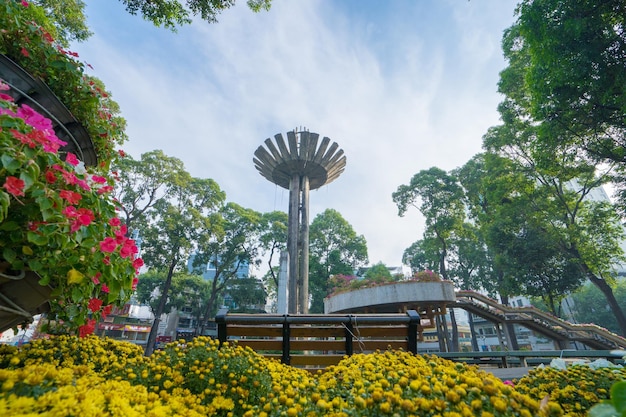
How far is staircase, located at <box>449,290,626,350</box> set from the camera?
14.2 meters

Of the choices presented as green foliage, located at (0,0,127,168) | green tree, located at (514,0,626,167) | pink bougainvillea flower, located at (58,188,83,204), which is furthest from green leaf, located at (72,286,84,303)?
green tree, located at (514,0,626,167)

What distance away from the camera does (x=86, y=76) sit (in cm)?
243

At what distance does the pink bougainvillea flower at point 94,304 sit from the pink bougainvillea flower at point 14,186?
0.92 meters

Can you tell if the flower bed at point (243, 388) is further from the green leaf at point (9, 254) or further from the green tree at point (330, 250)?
the green tree at point (330, 250)

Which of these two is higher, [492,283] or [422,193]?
[422,193]

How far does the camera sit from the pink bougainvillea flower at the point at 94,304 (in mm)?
1752

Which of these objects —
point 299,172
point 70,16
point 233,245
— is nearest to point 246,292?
point 233,245

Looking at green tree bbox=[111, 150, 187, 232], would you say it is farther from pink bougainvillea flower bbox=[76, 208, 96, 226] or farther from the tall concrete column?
pink bougainvillea flower bbox=[76, 208, 96, 226]

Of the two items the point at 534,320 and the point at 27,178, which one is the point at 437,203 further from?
the point at 27,178

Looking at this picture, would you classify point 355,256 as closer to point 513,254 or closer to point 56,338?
point 513,254

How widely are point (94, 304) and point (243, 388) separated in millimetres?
1140

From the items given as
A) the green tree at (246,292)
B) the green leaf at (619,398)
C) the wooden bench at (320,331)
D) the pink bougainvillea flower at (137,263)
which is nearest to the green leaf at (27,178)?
the pink bougainvillea flower at (137,263)

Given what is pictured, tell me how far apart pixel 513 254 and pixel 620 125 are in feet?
31.4

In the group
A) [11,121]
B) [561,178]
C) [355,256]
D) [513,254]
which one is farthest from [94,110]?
[355,256]
